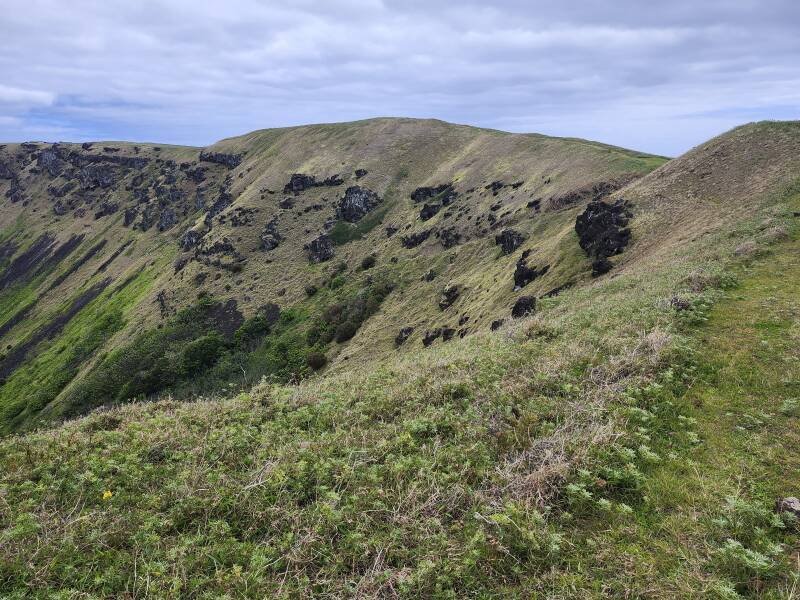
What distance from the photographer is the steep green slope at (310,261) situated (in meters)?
62.0

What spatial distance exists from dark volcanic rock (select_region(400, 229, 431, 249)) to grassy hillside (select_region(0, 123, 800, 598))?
73.1m

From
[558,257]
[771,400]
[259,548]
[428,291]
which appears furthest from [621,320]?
[428,291]

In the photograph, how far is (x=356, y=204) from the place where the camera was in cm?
10969

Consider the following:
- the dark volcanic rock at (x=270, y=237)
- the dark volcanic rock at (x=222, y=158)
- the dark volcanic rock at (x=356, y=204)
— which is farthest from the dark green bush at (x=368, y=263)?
the dark volcanic rock at (x=222, y=158)

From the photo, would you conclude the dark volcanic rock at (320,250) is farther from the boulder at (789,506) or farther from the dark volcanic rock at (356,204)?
the boulder at (789,506)

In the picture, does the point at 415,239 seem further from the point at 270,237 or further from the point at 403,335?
the point at 270,237

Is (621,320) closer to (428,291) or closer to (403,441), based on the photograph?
(403,441)

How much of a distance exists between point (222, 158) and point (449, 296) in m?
148

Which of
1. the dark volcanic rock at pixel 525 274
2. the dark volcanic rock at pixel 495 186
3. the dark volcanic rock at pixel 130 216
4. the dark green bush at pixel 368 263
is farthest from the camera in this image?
the dark volcanic rock at pixel 130 216

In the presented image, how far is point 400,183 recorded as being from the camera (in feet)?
379

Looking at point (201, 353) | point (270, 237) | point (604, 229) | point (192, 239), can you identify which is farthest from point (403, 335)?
point (192, 239)

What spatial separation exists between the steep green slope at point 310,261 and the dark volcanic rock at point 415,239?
0.30 m

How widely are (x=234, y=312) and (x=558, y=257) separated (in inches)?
2768

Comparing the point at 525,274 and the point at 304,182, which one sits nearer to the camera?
the point at 525,274
